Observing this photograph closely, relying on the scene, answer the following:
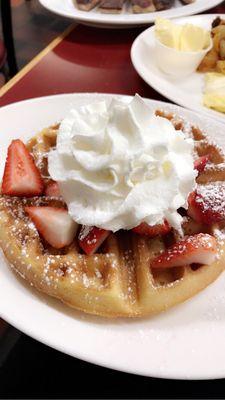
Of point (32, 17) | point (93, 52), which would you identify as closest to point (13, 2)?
point (32, 17)

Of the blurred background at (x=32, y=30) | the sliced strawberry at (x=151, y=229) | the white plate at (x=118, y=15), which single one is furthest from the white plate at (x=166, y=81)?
the blurred background at (x=32, y=30)

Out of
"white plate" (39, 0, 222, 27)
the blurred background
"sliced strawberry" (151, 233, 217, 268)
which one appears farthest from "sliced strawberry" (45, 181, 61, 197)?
the blurred background

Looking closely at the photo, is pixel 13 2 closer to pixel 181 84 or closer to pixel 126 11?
pixel 126 11

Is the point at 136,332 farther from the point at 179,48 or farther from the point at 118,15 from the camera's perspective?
the point at 118,15

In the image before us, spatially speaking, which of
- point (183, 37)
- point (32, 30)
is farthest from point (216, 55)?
point (32, 30)

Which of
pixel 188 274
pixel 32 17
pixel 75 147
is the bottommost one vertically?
pixel 32 17

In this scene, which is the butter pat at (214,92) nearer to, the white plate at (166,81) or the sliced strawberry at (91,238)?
the white plate at (166,81)
